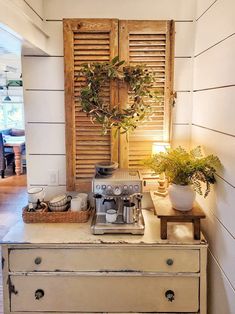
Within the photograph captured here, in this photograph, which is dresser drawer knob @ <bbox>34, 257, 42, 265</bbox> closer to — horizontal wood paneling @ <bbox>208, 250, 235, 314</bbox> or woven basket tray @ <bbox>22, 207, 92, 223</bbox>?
woven basket tray @ <bbox>22, 207, 92, 223</bbox>

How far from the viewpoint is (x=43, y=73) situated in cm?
213

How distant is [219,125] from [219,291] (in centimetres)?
91

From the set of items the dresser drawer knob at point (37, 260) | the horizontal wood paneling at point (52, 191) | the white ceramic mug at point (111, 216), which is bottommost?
the dresser drawer knob at point (37, 260)

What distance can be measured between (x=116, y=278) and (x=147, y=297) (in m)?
0.21

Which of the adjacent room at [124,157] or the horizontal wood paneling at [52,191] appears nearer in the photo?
the adjacent room at [124,157]

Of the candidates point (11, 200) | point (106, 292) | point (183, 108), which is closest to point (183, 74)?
point (183, 108)

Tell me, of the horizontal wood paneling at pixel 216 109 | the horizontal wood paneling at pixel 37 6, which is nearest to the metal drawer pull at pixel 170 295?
the horizontal wood paneling at pixel 216 109

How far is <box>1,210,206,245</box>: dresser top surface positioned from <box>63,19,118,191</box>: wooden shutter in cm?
36

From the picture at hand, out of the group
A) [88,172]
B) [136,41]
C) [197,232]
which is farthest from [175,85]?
[197,232]

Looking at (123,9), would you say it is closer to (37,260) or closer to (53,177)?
(53,177)

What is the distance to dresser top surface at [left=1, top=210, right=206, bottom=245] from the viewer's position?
69.9 inches

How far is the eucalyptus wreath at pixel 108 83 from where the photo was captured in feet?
6.50

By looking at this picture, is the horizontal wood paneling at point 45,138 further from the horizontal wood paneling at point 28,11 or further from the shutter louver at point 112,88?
the horizontal wood paneling at point 28,11

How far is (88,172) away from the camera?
2205 mm
